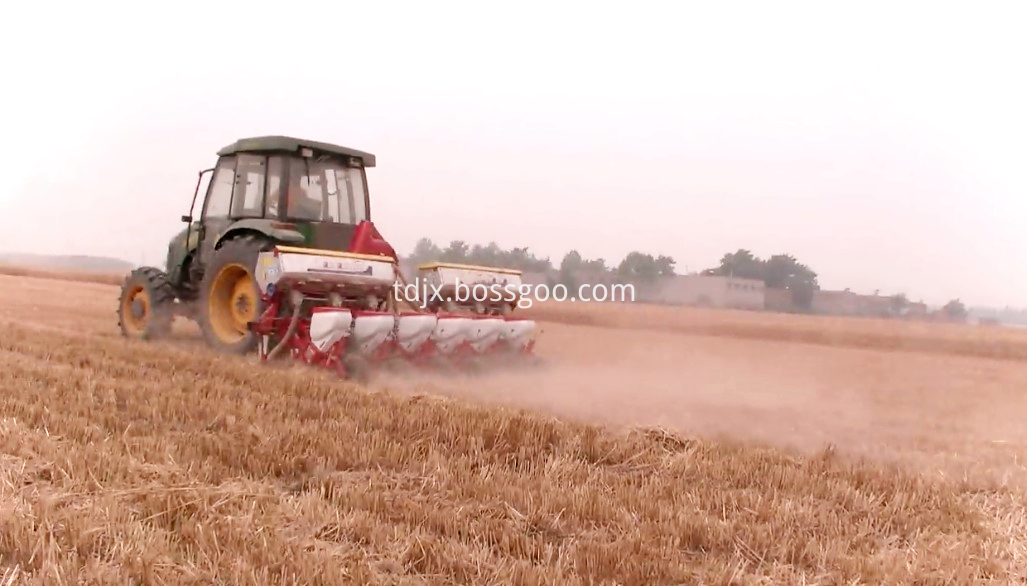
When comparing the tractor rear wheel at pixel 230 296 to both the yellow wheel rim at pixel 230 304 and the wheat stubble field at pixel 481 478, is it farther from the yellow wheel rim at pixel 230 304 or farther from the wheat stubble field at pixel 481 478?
the wheat stubble field at pixel 481 478

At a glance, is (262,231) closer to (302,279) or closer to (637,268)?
(302,279)

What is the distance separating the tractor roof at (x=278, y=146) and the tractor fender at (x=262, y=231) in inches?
26.0

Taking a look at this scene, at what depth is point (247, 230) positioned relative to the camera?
6.89 metres

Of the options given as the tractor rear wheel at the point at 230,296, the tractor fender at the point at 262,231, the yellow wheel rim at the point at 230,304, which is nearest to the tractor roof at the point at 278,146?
the tractor fender at the point at 262,231

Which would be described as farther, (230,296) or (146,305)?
(146,305)

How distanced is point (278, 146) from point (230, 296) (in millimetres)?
1387

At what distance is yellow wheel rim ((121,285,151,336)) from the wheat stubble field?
118 centimetres

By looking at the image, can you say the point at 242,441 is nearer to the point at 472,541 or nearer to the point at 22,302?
the point at 472,541

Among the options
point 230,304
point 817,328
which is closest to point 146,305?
point 230,304

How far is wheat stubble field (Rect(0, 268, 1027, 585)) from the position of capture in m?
2.35

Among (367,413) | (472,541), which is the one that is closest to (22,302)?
(367,413)

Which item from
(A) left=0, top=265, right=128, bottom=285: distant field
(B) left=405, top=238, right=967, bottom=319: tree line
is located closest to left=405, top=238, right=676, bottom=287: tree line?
(B) left=405, top=238, right=967, bottom=319: tree line

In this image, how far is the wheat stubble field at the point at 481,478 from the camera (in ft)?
7.71

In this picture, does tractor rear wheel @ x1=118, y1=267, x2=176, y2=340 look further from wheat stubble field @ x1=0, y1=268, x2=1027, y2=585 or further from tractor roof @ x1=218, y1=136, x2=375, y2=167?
tractor roof @ x1=218, y1=136, x2=375, y2=167
